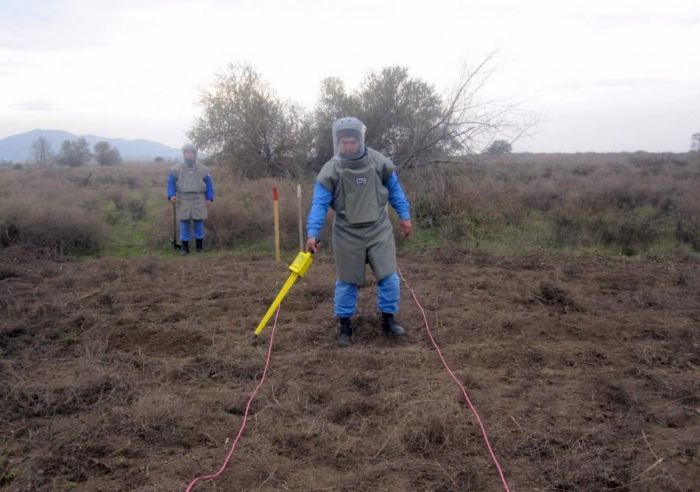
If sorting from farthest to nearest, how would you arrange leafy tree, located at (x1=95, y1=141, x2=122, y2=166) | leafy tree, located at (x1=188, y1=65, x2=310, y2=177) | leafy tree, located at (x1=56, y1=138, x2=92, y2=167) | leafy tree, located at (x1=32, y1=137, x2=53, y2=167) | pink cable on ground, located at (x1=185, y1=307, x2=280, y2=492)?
leafy tree, located at (x1=95, y1=141, x2=122, y2=166)
leafy tree, located at (x1=56, y1=138, x2=92, y2=167)
leafy tree, located at (x1=32, y1=137, x2=53, y2=167)
leafy tree, located at (x1=188, y1=65, x2=310, y2=177)
pink cable on ground, located at (x1=185, y1=307, x2=280, y2=492)

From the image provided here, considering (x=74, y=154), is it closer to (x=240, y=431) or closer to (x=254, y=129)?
(x=254, y=129)

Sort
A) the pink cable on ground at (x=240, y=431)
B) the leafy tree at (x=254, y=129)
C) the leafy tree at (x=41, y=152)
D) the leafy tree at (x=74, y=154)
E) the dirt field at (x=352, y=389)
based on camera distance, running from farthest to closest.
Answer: the leafy tree at (x=74, y=154)
the leafy tree at (x=41, y=152)
the leafy tree at (x=254, y=129)
the dirt field at (x=352, y=389)
the pink cable on ground at (x=240, y=431)

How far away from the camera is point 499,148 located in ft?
35.6

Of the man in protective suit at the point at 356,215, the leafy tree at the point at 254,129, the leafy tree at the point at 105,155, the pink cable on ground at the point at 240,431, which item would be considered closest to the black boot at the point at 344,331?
the man in protective suit at the point at 356,215

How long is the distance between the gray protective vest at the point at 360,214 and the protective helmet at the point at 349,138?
0.07 meters

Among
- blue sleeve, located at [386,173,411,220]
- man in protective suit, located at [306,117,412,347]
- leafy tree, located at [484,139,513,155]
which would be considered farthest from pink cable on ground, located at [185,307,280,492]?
leafy tree, located at [484,139,513,155]

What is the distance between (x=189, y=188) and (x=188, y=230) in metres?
0.74

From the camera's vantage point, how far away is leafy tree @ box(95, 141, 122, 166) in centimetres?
4934

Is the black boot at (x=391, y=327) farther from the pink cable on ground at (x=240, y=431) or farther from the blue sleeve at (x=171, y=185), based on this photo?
the blue sleeve at (x=171, y=185)

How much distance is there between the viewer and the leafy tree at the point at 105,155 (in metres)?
49.3

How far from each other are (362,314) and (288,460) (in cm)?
262

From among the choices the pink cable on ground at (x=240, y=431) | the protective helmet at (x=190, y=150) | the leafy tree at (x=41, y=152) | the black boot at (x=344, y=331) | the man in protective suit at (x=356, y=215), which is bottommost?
the pink cable on ground at (x=240, y=431)

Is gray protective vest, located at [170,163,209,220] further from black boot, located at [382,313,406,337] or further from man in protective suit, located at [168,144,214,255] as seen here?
black boot, located at [382,313,406,337]

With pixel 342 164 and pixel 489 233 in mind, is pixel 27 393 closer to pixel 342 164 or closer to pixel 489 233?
pixel 342 164
